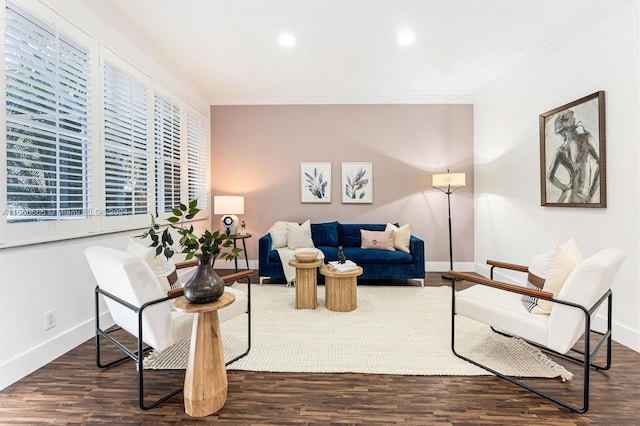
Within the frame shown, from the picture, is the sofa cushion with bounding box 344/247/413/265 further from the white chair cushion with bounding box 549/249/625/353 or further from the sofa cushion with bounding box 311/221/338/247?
the white chair cushion with bounding box 549/249/625/353

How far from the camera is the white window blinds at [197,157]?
4473 mm

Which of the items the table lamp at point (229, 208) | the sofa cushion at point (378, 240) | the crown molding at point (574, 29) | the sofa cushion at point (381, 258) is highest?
the crown molding at point (574, 29)

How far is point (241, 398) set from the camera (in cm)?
180

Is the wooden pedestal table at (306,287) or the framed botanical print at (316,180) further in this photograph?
the framed botanical print at (316,180)

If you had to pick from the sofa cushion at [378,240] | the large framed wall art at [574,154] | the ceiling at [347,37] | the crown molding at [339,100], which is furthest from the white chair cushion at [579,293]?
the crown molding at [339,100]

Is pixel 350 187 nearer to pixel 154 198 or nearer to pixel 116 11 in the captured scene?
pixel 154 198

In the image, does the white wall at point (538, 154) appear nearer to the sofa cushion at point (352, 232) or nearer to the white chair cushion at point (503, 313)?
the white chair cushion at point (503, 313)

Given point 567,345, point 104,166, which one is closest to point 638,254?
point 567,345

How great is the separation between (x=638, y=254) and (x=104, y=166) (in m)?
4.65

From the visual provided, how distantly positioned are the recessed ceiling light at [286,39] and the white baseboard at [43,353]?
3310 mm

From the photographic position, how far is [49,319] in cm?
220

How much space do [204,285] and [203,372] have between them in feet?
1.60

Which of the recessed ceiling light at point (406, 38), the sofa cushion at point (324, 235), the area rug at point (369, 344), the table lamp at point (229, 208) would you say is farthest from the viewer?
the sofa cushion at point (324, 235)

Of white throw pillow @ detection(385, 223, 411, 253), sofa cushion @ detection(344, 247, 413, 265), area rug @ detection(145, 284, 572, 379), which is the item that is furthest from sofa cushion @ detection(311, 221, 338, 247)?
area rug @ detection(145, 284, 572, 379)
